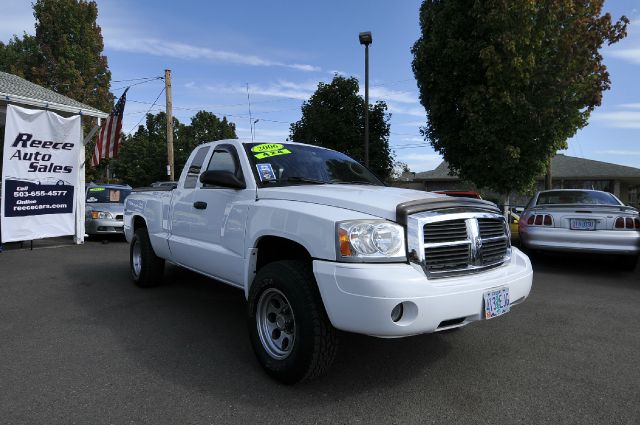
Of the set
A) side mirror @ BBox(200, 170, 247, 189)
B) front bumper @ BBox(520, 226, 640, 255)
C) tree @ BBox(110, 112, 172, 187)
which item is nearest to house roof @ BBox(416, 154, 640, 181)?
front bumper @ BBox(520, 226, 640, 255)

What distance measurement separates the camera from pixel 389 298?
2.58 m

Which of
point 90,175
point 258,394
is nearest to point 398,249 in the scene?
point 258,394

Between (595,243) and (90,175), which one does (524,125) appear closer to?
(595,243)

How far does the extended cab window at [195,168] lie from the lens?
4730 millimetres

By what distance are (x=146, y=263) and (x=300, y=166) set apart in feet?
9.22

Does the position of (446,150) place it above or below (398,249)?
above

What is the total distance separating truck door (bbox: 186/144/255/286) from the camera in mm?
3744

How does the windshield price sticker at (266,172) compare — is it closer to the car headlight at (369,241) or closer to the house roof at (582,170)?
the car headlight at (369,241)

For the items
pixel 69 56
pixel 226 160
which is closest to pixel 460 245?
pixel 226 160

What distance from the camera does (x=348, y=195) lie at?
3262 millimetres

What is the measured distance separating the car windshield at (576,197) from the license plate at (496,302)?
20.9 feet

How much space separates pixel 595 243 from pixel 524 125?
4.84 m

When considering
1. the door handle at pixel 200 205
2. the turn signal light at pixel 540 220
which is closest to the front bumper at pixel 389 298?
the door handle at pixel 200 205

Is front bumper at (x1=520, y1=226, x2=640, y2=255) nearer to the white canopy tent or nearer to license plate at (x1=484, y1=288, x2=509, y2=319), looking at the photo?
license plate at (x1=484, y1=288, x2=509, y2=319)
